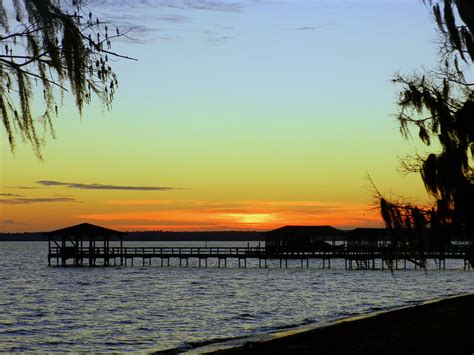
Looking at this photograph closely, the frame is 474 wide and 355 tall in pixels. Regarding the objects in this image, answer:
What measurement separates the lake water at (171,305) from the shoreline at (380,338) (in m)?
7.96

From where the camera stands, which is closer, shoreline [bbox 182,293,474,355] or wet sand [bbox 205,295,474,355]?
wet sand [bbox 205,295,474,355]

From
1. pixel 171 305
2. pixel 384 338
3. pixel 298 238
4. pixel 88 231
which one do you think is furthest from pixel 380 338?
pixel 298 238

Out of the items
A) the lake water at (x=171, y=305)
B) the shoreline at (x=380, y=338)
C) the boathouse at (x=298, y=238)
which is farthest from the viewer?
the boathouse at (x=298, y=238)

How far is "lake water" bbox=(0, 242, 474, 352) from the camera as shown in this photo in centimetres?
3175

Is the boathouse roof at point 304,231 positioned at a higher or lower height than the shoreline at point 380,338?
higher

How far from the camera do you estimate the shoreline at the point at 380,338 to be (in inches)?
640

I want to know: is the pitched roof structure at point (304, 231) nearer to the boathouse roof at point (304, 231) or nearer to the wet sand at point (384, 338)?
the boathouse roof at point (304, 231)

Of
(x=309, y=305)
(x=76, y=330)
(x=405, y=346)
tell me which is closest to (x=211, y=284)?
(x=309, y=305)

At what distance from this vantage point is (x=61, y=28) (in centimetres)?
541

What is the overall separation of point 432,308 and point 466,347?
12.5 metres

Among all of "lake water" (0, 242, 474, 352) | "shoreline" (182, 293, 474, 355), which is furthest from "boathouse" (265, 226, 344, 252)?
"shoreline" (182, 293, 474, 355)

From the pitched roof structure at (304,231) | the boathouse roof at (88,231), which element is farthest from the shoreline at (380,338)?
the pitched roof structure at (304,231)

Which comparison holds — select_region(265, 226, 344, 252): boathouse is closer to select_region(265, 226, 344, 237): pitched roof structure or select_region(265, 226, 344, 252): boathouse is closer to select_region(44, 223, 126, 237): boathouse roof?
select_region(265, 226, 344, 237): pitched roof structure

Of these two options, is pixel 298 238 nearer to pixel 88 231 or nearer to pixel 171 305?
pixel 88 231
